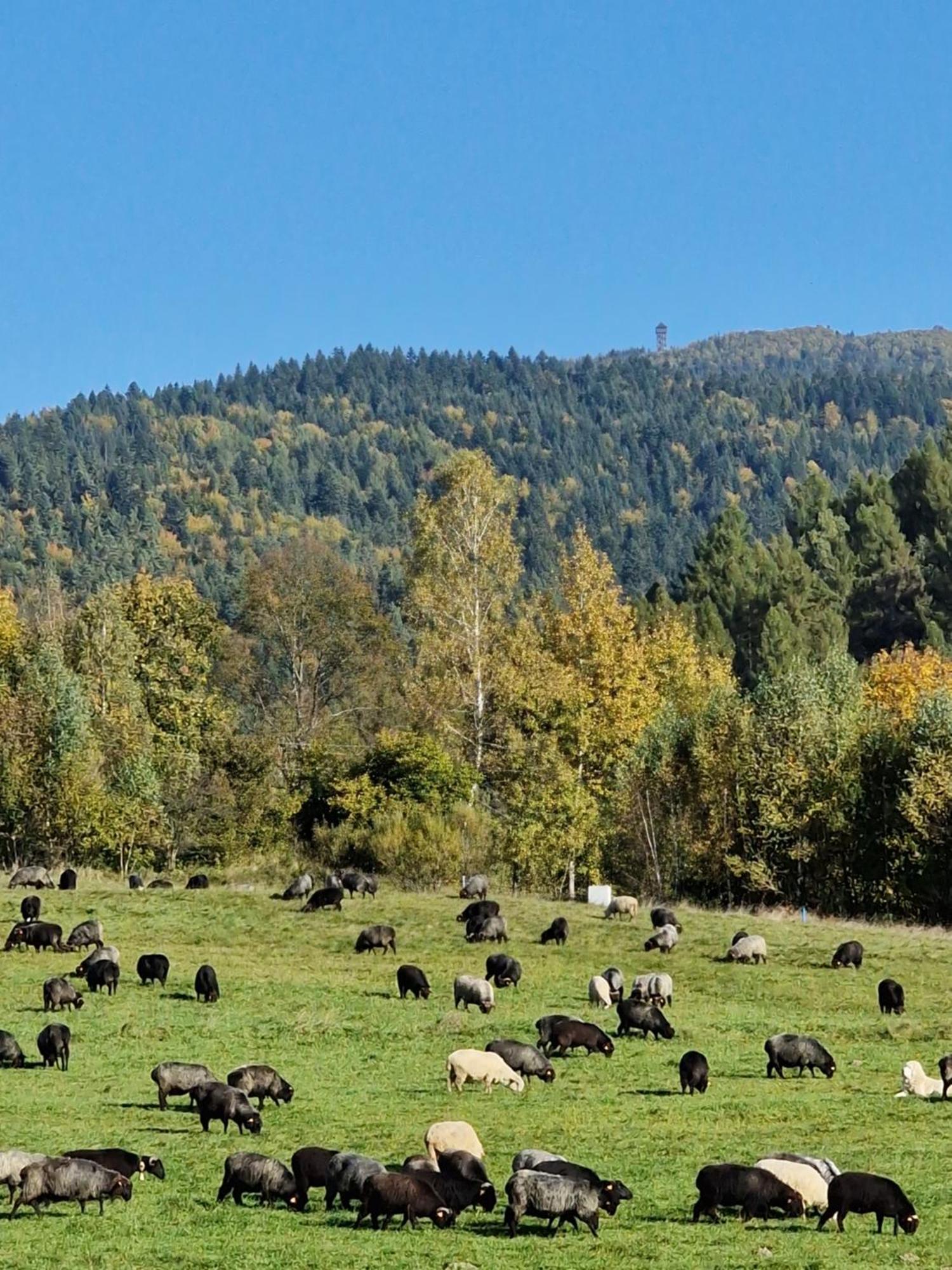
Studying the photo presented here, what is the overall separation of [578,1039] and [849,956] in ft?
50.2

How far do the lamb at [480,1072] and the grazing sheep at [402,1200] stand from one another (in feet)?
31.4

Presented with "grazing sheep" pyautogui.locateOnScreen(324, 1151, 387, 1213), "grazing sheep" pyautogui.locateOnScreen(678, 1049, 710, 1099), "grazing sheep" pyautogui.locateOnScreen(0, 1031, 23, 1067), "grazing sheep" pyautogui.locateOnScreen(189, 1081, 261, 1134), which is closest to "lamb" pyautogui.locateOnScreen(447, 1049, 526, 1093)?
"grazing sheep" pyautogui.locateOnScreen(678, 1049, 710, 1099)

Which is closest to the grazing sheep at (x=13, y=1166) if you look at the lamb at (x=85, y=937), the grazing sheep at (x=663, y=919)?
the lamb at (x=85, y=937)

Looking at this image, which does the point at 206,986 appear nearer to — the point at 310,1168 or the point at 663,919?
the point at 663,919

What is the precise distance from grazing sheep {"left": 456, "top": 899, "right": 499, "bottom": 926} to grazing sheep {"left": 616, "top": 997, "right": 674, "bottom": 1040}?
50.5ft

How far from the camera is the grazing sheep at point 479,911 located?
54250 mm

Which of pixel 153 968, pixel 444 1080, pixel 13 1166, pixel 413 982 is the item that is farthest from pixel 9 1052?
pixel 413 982

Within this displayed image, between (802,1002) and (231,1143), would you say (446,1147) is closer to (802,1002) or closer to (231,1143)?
(231,1143)

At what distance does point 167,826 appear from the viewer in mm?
86000

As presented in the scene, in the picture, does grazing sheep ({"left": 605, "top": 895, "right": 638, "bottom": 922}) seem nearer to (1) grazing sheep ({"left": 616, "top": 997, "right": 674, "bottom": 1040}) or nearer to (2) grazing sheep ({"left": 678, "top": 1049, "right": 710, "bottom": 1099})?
(1) grazing sheep ({"left": 616, "top": 997, "right": 674, "bottom": 1040})

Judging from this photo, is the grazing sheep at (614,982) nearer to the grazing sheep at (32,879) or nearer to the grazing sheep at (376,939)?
the grazing sheep at (376,939)

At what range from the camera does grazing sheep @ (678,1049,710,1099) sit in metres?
32.3

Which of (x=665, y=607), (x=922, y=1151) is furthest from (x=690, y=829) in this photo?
(x=665, y=607)

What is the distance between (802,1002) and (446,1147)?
69.5ft
